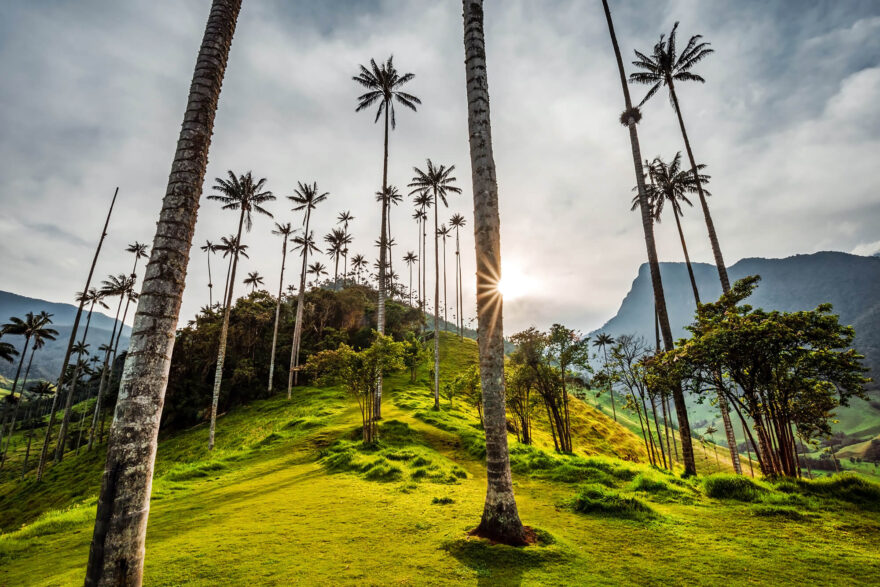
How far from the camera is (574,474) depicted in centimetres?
1313

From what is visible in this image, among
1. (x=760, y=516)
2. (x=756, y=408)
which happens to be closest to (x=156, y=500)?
(x=760, y=516)

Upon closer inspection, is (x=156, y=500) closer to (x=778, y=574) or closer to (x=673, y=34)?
(x=778, y=574)

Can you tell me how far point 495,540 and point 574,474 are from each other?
27.1ft

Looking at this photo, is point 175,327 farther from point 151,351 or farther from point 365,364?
point 365,364

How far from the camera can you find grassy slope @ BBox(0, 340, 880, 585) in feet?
18.4

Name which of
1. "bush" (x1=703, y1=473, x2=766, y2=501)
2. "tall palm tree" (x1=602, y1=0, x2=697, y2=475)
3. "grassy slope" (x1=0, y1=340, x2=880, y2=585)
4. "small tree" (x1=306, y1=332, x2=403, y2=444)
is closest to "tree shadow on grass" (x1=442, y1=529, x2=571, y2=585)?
"grassy slope" (x1=0, y1=340, x2=880, y2=585)

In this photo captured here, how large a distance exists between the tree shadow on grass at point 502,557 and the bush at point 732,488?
682 centimetres

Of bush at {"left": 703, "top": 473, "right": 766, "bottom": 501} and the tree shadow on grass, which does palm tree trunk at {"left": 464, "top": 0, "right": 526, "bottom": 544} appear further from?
bush at {"left": 703, "top": 473, "right": 766, "bottom": 501}

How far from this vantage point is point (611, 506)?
890 centimetres

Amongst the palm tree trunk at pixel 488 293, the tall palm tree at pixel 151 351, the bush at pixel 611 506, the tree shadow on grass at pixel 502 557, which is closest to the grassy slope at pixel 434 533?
the tree shadow on grass at pixel 502 557

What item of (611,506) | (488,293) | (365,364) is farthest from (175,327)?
(365,364)

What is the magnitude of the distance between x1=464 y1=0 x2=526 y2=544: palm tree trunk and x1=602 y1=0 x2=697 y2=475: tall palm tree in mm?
10143

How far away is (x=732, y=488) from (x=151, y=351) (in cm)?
1407

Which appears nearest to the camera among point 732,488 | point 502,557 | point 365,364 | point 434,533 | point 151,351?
point 151,351
